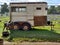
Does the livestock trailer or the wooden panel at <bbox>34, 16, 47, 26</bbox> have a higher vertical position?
the livestock trailer

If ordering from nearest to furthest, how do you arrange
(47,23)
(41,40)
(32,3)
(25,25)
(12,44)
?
(12,44)
(41,40)
(25,25)
(32,3)
(47,23)

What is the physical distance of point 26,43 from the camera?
14.1m

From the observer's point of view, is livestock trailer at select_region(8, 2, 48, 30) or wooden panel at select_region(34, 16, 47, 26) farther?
wooden panel at select_region(34, 16, 47, 26)

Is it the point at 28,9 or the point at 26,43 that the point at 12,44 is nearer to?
the point at 26,43

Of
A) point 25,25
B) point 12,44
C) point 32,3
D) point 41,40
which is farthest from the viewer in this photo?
point 32,3

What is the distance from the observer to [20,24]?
22281mm

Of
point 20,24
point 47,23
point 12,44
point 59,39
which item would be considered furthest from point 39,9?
point 12,44

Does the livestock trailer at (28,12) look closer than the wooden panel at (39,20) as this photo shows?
Yes

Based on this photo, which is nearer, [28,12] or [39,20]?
[28,12]

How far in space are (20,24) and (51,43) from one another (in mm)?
8517

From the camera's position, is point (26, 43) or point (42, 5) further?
point (42, 5)

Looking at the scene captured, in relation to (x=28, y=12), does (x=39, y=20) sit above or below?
below

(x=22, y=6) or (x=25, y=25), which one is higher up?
(x=22, y=6)

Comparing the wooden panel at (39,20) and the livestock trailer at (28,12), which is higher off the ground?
the livestock trailer at (28,12)
